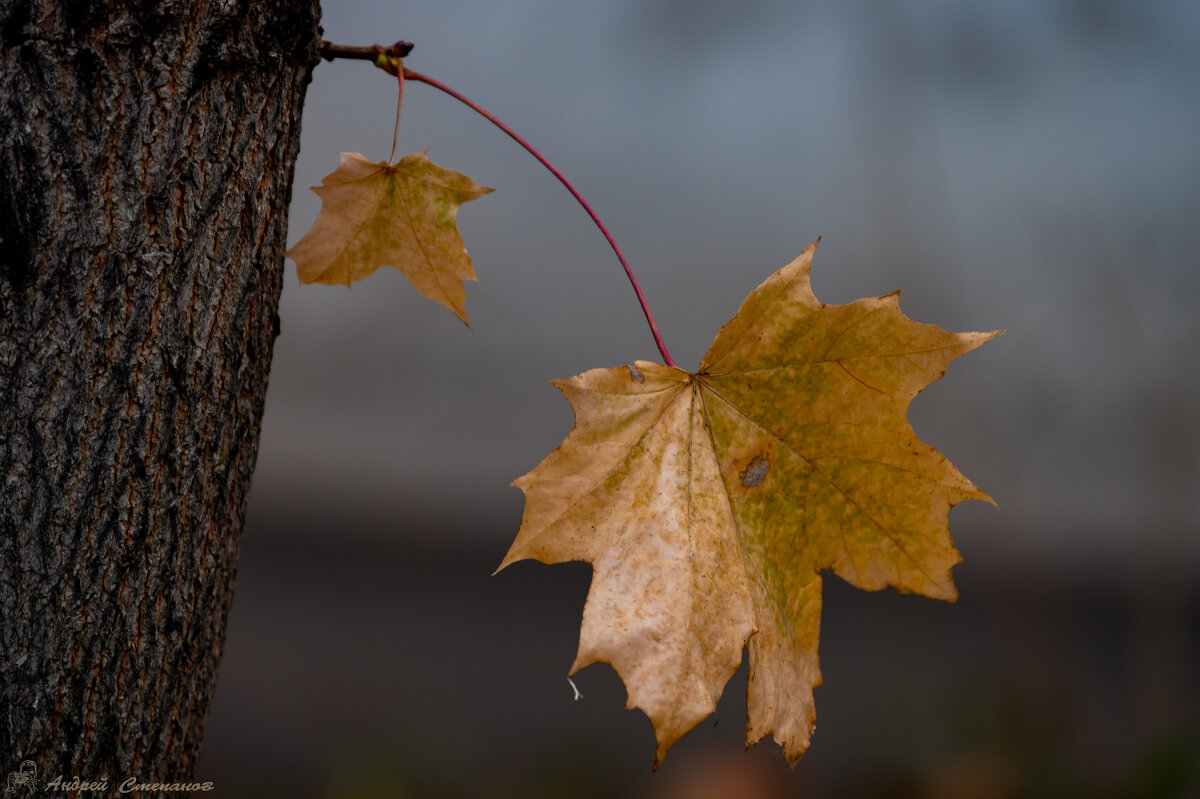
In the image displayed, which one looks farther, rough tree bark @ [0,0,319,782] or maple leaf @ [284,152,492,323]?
maple leaf @ [284,152,492,323]

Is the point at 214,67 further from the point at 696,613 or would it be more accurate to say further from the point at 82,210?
the point at 696,613

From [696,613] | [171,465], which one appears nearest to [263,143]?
[171,465]

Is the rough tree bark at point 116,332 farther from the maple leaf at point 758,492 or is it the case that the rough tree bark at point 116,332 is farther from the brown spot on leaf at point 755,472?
the brown spot on leaf at point 755,472

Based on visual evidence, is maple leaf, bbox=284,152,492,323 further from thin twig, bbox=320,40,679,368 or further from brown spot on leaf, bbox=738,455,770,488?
brown spot on leaf, bbox=738,455,770,488

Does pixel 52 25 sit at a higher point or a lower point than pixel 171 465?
higher
